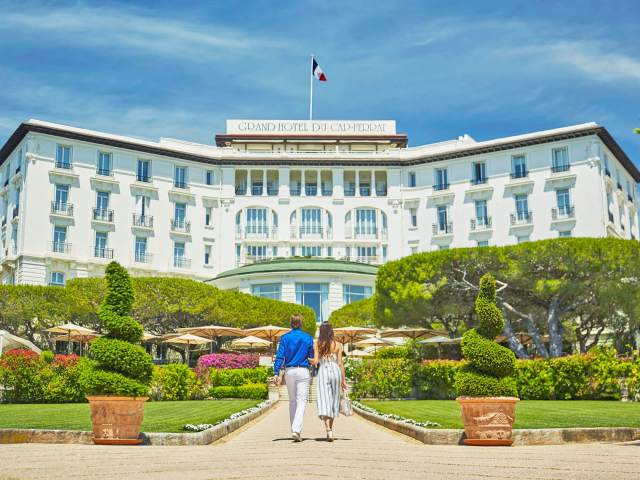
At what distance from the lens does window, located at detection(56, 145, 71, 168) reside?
66.3 m

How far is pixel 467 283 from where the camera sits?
135ft

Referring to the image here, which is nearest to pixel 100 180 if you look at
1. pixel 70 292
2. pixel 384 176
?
pixel 70 292

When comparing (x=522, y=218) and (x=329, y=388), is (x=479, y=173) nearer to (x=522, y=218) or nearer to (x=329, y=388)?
(x=522, y=218)

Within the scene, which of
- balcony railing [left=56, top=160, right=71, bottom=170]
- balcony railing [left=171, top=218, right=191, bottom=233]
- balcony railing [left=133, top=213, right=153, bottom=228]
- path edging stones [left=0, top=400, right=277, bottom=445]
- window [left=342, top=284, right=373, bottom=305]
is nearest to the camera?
path edging stones [left=0, top=400, right=277, bottom=445]

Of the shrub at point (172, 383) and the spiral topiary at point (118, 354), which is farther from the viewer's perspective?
the shrub at point (172, 383)

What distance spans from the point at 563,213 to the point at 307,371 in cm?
5765

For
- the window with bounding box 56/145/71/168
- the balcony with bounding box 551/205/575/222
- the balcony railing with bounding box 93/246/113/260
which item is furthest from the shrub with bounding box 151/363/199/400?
the balcony with bounding box 551/205/575/222

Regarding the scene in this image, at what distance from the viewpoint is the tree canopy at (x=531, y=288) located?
3922 cm

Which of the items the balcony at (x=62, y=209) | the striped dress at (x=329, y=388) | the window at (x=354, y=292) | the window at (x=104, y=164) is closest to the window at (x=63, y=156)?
the window at (x=104, y=164)

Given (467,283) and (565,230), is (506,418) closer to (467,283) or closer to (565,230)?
(467,283)

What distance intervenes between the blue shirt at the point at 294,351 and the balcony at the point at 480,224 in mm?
58456

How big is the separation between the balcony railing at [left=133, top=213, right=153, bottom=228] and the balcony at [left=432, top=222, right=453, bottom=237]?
82.6 feet

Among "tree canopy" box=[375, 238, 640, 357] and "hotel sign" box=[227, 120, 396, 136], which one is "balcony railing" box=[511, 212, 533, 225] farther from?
"tree canopy" box=[375, 238, 640, 357]

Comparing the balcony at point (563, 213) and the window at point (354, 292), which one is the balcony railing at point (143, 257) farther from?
the balcony at point (563, 213)
